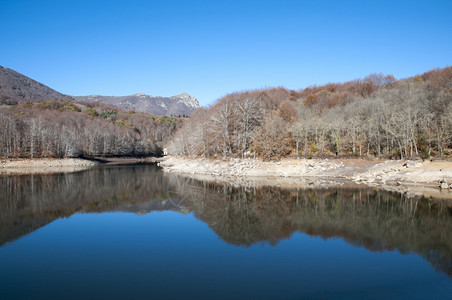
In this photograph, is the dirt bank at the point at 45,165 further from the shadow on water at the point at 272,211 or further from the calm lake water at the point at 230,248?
the calm lake water at the point at 230,248

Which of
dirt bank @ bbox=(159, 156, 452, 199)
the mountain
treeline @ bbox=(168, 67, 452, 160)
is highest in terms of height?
the mountain

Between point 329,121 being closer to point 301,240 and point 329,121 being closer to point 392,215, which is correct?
point 392,215

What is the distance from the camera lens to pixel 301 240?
14.1 meters

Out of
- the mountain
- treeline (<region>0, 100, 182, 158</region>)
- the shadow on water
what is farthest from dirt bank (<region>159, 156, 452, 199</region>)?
the mountain

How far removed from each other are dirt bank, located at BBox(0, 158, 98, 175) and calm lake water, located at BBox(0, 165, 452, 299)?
3761 cm

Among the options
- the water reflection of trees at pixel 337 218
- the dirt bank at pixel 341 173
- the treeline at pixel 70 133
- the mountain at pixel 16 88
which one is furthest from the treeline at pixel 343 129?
the mountain at pixel 16 88

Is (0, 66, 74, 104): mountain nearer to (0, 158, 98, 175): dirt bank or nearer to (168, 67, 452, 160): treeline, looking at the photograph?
(0, 158, 98, 175): dirt bank

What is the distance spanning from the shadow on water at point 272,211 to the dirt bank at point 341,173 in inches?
197

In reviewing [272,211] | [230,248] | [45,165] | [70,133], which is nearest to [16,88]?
[70,133]

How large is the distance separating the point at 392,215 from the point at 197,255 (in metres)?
13.5

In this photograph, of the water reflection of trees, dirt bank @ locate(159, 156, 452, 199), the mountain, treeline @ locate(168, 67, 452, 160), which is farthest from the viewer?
the mountain

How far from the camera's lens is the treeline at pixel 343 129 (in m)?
36.6

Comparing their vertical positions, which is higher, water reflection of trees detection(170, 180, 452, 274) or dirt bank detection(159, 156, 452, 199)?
dirt bank detection(159, 156, 452, 199)

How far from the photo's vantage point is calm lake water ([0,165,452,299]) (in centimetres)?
913
